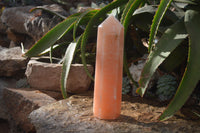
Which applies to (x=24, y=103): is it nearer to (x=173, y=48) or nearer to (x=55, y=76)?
Result: (x=55, y=76)

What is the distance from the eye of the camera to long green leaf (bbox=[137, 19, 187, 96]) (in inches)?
29.1

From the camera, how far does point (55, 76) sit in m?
1.11

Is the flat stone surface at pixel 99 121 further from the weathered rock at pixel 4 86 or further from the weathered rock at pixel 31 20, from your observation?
the weathered rock at pixel 31 20

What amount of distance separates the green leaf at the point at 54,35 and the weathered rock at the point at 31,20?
443mm

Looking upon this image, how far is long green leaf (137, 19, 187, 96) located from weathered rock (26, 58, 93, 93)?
0.41 m

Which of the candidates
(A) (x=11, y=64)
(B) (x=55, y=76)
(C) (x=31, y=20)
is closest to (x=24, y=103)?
(B) (x=55, y=76)

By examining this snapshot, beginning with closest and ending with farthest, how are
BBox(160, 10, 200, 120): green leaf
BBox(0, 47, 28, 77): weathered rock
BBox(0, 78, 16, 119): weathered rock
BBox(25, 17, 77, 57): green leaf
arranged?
BBox(160, 10, 200, 120): green leaf → BBox(25, 17, 77, 57): green leaf → BBox(0, 78, 16, 119): weathered rock → BBox(0, 47, 28, 77): weathered rock

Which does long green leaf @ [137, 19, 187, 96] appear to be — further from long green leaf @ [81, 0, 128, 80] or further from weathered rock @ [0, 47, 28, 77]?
weathered rock @ [0, 47, 28, 77]

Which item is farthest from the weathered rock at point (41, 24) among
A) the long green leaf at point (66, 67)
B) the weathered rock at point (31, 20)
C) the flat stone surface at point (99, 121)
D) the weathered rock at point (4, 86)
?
the flat stone surface at point (99, 121)

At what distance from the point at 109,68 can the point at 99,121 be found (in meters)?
0.19

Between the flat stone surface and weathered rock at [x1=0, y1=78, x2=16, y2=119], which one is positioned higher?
the flat stone surface

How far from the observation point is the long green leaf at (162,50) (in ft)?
2.43

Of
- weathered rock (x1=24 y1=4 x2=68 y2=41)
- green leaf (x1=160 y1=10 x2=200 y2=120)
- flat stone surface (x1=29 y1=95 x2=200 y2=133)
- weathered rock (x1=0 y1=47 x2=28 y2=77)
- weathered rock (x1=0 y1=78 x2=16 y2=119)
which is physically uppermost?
weathered rock (x1=24 y1=4 x2=68 y2=41)

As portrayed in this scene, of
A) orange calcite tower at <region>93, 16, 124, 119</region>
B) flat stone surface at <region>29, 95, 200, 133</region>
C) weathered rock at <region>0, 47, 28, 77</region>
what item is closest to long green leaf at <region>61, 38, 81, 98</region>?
flat stone surface at <region>29, 95, 200, 133</region>
